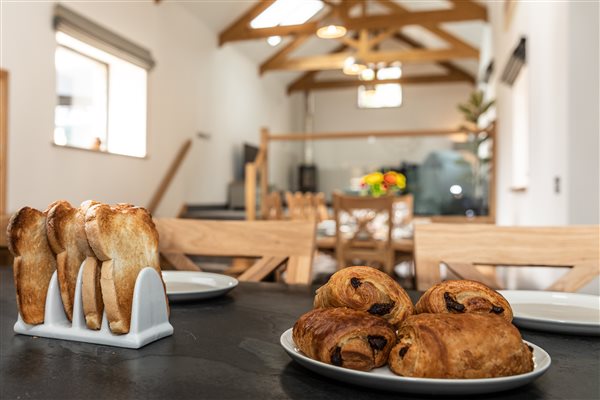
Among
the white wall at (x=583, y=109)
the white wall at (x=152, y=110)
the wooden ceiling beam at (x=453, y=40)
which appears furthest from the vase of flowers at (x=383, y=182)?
the wooden ceiling beam at (x=453, y=40)

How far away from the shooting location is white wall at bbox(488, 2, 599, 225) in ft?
6.98

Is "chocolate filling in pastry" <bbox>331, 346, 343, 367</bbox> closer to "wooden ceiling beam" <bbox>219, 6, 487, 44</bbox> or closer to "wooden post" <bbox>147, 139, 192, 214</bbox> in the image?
"wooden post" <bbox>147, 139, 192, 214</bbox>

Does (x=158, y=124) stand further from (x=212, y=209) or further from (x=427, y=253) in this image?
(x=427, y=253)

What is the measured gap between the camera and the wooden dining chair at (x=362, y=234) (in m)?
3.47

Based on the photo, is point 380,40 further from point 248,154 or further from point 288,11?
point 288,11

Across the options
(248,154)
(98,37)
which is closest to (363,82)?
(248,154)

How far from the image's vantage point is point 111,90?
5.58m

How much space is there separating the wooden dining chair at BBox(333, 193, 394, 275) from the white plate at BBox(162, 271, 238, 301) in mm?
2531

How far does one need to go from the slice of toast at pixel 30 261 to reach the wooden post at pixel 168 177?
5186 mm

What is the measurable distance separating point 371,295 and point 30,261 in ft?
1.36

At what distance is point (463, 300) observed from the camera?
47 centimetres

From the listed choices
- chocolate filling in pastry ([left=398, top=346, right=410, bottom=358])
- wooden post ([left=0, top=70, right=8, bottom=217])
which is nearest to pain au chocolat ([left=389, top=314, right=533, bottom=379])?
chocolate filling in pastry ([left=398, top=346, right=410, bottom=358])

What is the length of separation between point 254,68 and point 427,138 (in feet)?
12.1

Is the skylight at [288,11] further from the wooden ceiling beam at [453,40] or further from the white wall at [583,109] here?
the wooden ceiling beam at [453,40]
